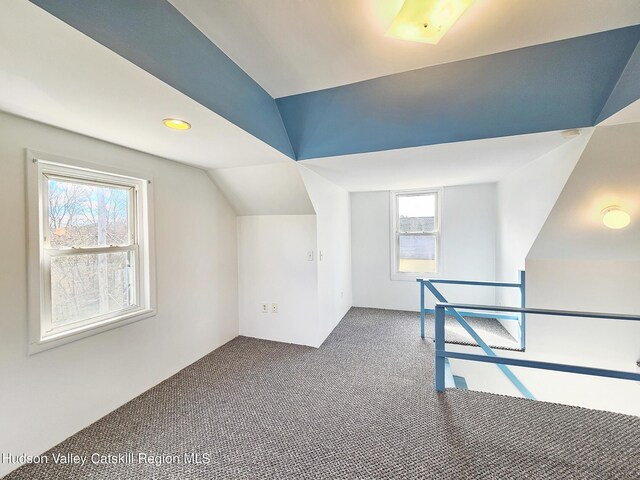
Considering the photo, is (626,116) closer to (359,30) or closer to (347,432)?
(359,30)

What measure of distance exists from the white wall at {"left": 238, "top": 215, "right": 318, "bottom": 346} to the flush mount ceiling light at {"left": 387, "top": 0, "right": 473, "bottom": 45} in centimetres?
198

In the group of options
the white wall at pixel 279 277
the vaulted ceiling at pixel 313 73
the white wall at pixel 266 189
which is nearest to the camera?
the vaulted ceiling at pixel 313 73

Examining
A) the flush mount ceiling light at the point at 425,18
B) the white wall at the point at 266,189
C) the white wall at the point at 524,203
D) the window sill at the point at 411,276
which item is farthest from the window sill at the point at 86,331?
the white wall at the point at 524,203

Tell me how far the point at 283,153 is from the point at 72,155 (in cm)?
145

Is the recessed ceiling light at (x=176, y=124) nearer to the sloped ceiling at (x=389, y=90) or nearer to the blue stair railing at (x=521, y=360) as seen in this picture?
the sloped ceiling at (x=389, y=90)

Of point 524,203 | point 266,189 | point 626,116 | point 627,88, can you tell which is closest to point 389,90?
point 627,88

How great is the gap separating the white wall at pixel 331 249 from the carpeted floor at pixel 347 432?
3.43ft

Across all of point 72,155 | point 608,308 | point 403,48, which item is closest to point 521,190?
point 608,308

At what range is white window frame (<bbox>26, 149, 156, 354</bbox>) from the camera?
155 centimetres

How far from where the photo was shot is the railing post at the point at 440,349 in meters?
1.99

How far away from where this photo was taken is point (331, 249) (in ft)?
11.8

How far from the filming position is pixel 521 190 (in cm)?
288

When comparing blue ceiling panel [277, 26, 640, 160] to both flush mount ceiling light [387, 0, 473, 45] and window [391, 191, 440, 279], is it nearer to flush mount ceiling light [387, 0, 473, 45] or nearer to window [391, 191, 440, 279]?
flush mount ceiling light [387, 0, 473, 45]

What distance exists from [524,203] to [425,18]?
246 cm
